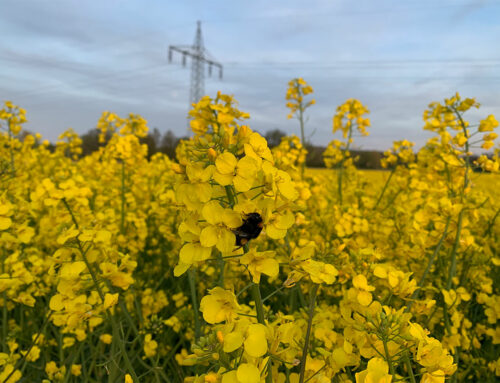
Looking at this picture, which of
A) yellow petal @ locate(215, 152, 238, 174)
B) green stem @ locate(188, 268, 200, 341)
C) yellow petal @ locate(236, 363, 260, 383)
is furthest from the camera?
green stem @ locate(188, 268, 200, 341)

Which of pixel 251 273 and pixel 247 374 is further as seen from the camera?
pixel 251 273

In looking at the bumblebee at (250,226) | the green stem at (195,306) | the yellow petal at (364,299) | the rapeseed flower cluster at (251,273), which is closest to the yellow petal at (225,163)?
the rapeseed flower cluster at (251,273)

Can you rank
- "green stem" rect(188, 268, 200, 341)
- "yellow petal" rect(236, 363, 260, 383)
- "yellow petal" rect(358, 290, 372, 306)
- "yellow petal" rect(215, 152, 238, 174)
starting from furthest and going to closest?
1. "green stem" rect(188, 268, 200, 341)
2. "yellow petal" rect(358, 290, 372, 306)
3. "yellow petal" rect(215, 152, 238, 174)
4. "yellow petal" rect(236, 363, 260, 383)

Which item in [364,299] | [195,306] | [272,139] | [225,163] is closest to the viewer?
[225,163]

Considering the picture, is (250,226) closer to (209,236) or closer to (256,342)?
(209,236)

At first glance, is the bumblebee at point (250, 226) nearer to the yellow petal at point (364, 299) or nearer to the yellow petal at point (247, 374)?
the yellow petal at point (247, 374)

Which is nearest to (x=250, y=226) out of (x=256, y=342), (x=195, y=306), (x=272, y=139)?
(x=256, y=342)

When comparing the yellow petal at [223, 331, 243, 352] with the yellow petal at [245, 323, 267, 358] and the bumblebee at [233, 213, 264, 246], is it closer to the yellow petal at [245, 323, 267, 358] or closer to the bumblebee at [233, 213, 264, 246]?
the yellow petal at [245, 323, 267, 358]

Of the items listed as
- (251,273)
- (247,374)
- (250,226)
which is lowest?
(247,374)

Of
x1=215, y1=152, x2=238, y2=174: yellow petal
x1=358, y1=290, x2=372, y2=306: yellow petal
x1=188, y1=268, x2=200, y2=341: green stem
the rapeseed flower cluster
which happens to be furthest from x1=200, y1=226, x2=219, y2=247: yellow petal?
x1=188, y1=268, x2=200, y2=341: green stem

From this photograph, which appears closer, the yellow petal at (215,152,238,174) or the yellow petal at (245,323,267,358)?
the yellow petal at (245,323,267,358)

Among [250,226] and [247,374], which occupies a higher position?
[250,226]

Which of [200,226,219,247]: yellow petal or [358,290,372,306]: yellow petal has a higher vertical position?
[200,226,219,247]: yellow petal

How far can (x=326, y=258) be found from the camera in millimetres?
1662
